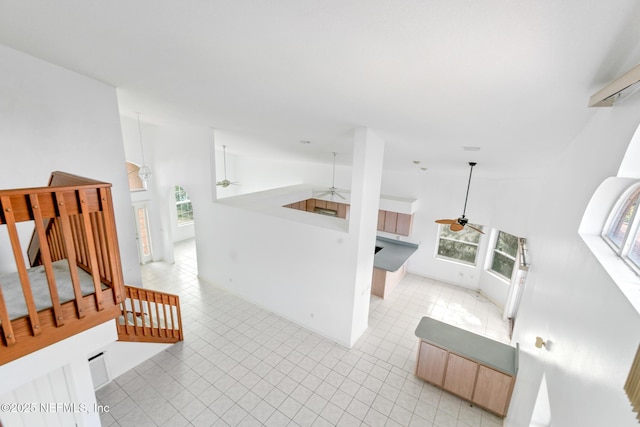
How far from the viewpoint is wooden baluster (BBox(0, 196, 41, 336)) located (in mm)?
Result: 1443

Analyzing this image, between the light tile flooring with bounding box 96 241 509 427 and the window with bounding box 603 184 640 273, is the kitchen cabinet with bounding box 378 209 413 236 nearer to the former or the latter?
the light tile flooring with bounding box 96 241 509 427

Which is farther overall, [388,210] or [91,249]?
[388,210]

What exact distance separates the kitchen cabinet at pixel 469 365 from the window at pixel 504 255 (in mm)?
3170

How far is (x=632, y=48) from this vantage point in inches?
47.3

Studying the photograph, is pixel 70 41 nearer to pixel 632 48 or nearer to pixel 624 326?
pixel 632 48

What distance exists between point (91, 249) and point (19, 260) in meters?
0.36

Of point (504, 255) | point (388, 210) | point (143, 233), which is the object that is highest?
point (388, 210)

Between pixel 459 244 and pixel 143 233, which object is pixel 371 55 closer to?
pixel 459 244

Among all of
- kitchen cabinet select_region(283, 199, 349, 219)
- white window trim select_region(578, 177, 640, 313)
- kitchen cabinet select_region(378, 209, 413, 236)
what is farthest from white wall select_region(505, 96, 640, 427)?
kitchen cabinet select_region(283, 199, 349, 219)

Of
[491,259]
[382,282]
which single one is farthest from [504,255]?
[382,282]

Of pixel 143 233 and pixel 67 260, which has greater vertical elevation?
pixel 67 260

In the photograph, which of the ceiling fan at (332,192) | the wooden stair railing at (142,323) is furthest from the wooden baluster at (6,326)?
the ceiling fan at (332,192)

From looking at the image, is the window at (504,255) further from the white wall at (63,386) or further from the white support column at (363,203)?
the white wall at (63,386)

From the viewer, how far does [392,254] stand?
23.7 feet
